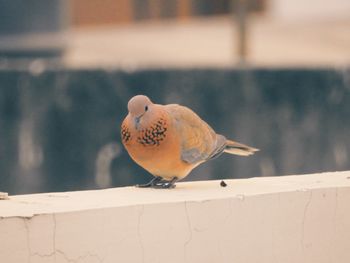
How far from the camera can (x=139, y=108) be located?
186 inches

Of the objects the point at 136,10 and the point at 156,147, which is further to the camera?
the point at 136,10

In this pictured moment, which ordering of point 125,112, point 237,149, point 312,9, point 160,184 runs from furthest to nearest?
point 312,9, point 125,112, point 237,149, point 160,184

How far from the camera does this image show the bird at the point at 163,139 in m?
4.77

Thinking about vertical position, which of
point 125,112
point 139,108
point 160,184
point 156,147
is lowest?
point 125,112

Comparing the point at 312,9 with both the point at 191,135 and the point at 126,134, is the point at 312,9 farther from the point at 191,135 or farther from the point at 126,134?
the point at 126,134

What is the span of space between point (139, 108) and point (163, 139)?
231 mm

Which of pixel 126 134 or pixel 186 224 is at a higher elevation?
pixel 126 134

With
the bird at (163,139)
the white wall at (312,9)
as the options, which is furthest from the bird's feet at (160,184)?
the white wall at (312,9)

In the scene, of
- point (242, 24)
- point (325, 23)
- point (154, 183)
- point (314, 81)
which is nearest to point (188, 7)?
point (325, 23)

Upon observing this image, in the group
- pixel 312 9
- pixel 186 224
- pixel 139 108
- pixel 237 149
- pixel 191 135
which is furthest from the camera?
pixel 312 9

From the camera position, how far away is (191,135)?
5094 millimetres

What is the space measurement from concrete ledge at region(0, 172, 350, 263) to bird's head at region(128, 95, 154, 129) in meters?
0.37

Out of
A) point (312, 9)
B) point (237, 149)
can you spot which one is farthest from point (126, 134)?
point (312, 9)

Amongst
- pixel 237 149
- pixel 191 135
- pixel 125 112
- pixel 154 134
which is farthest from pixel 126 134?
pixel 125 112
